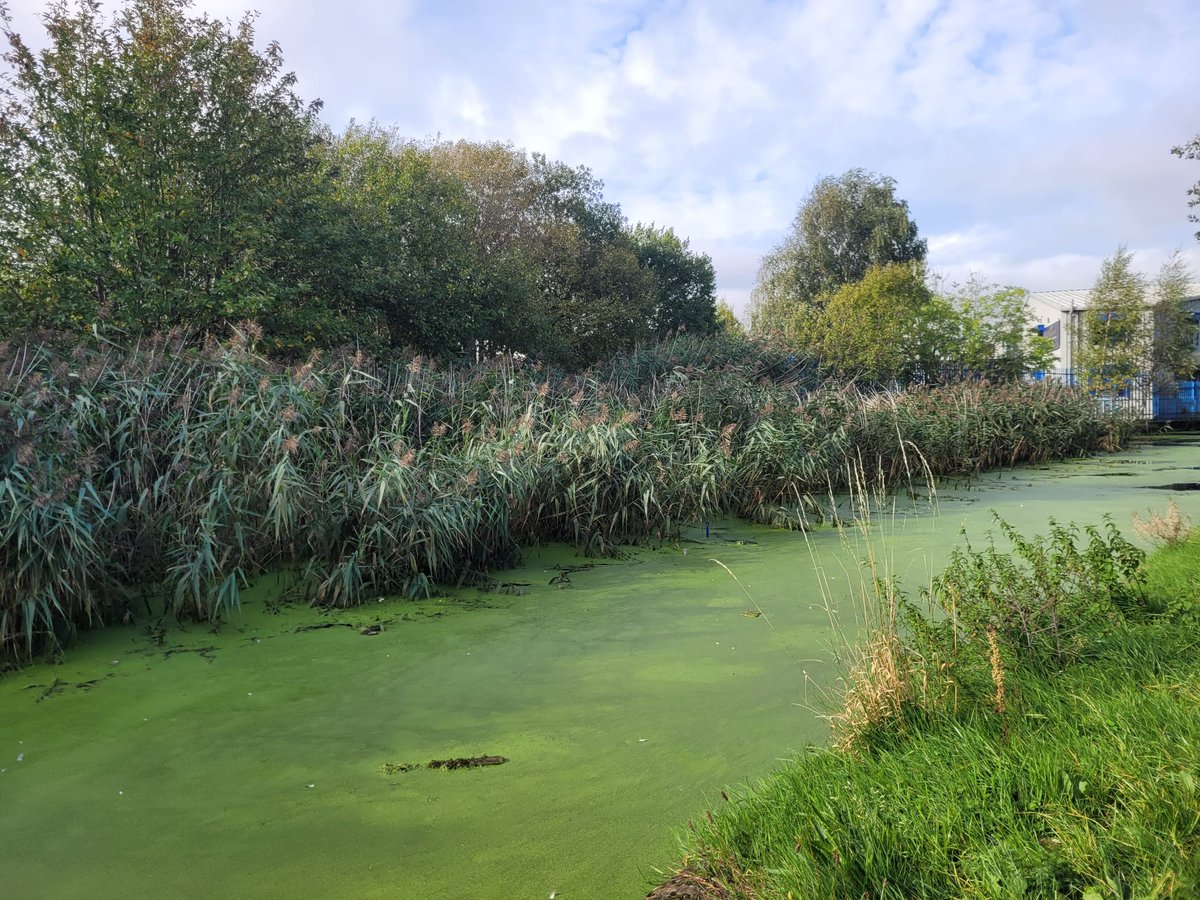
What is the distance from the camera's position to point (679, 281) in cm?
2400

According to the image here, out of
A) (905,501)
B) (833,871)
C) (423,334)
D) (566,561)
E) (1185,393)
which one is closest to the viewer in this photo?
(833,871)

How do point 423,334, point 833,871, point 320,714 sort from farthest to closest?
point 423,334, point 320,714, point 833,871

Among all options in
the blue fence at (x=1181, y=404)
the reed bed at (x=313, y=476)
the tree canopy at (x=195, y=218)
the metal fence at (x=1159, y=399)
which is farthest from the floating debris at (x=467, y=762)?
the blue fence at (x=1181, y=404)

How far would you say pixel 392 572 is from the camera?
4.59m

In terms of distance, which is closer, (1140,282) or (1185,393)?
(1140,282)

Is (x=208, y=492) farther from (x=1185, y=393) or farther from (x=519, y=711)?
(x=1185, y=393)

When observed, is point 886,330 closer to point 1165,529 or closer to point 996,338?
point 996,338

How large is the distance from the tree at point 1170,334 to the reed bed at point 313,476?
49.7ft

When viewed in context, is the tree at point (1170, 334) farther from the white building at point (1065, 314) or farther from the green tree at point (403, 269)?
the green tree at point (403, 269)

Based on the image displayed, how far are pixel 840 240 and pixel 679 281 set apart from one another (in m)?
7.52

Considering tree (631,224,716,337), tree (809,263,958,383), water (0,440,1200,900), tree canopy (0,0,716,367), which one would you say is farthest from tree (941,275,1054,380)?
water (0,440,1200,900)

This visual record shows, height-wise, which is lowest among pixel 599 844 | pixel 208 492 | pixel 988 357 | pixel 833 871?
pixel 599 844

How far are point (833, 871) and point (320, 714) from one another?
207 cm

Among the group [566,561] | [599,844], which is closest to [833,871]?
[599,844]
